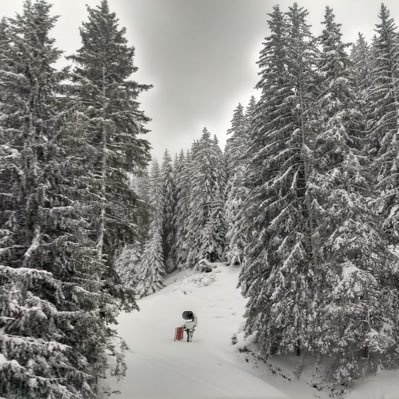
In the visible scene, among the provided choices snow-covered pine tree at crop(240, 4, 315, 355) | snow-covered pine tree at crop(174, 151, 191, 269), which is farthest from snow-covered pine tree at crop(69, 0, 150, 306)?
snow-covered pine tree at crop(174, 151, 191, 269)

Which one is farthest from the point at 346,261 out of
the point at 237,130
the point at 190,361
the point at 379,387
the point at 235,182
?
the point at 237,130

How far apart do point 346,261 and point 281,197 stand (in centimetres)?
487

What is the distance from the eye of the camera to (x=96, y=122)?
1467cm

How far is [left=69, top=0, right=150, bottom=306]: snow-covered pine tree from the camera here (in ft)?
48.6

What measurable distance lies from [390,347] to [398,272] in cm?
284

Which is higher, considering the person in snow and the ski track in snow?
the person in snow

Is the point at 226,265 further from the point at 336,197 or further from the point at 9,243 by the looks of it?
the point at 9,243

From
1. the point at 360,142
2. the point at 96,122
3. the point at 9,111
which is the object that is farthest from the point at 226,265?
the point at 9,111

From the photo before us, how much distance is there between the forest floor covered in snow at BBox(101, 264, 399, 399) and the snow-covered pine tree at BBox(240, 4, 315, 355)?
4.67 ft

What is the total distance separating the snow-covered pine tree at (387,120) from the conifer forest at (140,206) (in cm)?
10

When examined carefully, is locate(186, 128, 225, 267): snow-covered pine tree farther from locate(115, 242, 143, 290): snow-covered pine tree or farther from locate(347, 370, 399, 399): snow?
locate(347, 370, 399, 399): snow

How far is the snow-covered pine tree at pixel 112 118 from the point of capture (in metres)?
14.8

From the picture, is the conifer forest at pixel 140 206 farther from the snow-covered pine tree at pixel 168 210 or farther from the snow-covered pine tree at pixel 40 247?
the snow-covered pine tree at pixel 168 210

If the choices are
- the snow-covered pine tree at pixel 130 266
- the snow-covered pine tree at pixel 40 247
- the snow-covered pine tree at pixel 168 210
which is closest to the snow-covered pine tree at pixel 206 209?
the snow-covered pine tree at pixel 130 266
